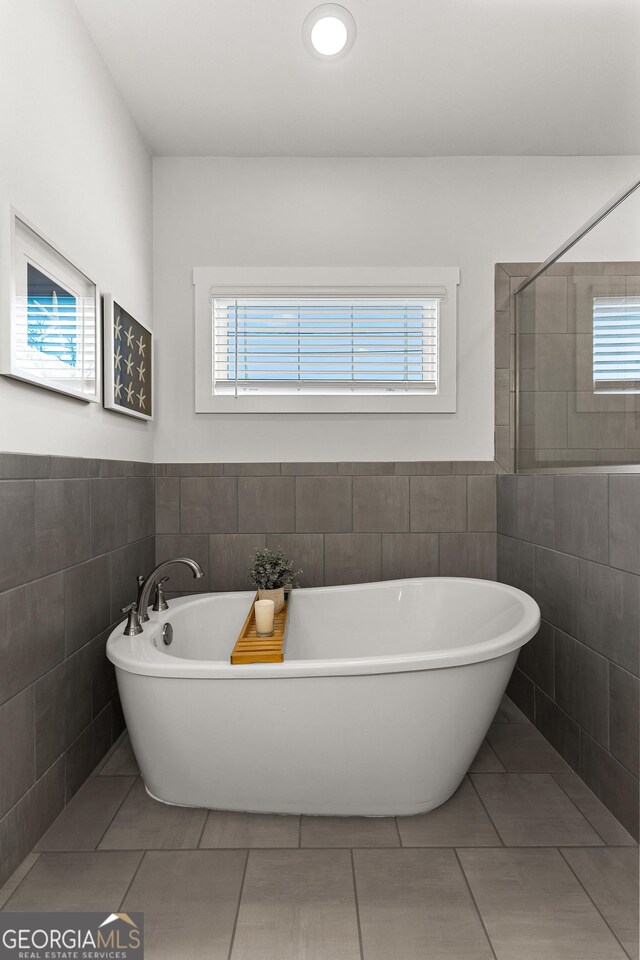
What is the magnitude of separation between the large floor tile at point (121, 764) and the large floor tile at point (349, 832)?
2.42 feet

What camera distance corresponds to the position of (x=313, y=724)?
5.90 ft

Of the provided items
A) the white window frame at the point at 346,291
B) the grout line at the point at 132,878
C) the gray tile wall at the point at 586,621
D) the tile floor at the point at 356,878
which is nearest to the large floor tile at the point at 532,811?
the tile floor at the point at 356,878

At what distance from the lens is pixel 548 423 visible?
2539 mm

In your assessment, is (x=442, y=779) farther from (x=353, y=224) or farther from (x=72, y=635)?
(x=353, y=224)

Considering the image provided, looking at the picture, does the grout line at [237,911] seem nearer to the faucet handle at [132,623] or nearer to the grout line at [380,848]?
the grout line at [380,848]

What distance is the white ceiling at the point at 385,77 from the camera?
2.10 m

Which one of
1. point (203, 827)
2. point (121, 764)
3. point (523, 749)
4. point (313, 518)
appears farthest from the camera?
point (313, 518)

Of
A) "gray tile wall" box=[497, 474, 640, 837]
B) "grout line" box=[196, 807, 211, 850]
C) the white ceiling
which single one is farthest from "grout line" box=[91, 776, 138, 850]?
the white ceiling

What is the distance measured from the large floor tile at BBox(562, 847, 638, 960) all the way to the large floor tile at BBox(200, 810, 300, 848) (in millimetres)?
826

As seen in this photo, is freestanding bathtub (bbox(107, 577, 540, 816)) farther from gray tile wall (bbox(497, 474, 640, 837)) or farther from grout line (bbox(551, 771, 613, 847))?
grout line (bbox(551, 771, 613, 847))

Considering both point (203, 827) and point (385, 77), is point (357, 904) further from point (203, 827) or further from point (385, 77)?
point (385, 77)

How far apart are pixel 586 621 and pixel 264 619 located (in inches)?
46.2

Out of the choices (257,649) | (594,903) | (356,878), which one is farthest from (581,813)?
(257,649)

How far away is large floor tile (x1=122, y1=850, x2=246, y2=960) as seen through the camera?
141 cm
